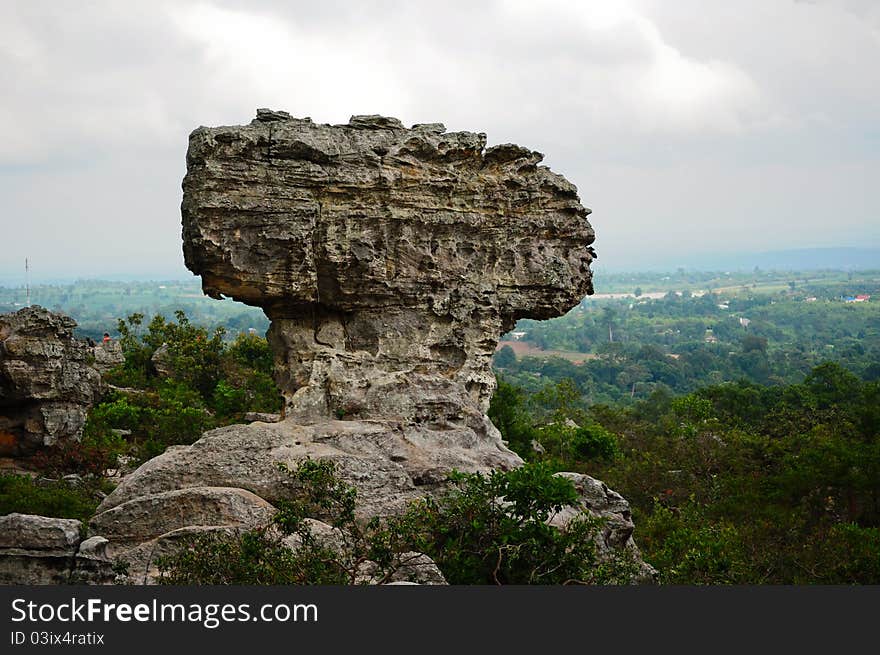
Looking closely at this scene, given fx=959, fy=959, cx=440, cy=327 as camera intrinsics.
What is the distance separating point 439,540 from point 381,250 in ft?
20.2

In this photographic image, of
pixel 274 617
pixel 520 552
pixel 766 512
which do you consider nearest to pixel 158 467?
pixel 274 617

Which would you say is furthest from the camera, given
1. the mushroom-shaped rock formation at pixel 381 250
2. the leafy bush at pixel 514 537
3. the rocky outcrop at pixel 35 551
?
the mushroom-shaped rock formation at pixel 381 250

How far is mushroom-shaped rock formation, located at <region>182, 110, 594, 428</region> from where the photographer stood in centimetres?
1717

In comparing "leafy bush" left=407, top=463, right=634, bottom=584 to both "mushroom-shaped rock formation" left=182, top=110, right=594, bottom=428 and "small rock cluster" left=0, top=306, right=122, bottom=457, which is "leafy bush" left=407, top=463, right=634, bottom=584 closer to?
"mushroom-shaped rock formation" left=182, top=110, right=594, bottom=428

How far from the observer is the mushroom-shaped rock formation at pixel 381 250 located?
676 inches

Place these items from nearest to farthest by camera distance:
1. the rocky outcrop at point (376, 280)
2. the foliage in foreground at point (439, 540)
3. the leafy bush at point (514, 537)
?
the foliage in foreground at point (439, 540)
the leafy bush at point (514, 537)
the rocky outcrop at point (376, 280)

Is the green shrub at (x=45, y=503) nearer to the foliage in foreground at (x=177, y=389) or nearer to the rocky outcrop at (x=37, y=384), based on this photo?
the rocky outcrop at (x=37, y=384)

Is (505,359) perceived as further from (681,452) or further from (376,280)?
(376,280)

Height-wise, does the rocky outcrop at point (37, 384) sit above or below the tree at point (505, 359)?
above

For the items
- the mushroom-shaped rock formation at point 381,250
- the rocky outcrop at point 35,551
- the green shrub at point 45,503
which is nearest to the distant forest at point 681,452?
the green shrub at point 45,503

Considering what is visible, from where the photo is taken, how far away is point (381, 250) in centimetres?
1817

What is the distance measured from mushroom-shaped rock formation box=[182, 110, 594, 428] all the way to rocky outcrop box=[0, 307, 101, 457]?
10.7 m

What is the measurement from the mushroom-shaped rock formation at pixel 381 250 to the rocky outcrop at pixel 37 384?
10682 mm

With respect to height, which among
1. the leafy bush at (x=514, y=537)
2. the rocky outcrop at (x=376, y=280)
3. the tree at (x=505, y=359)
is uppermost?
the rocky outcrop at (x=376, y=280)
